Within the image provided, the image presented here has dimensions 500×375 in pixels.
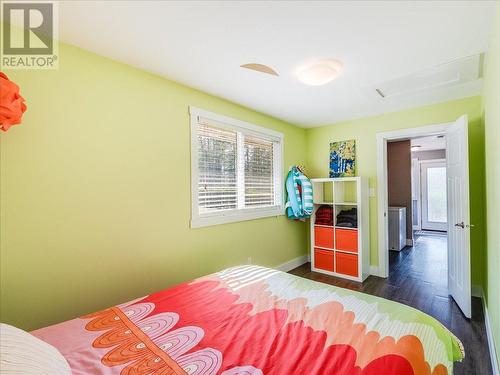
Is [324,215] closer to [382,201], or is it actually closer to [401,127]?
[382,201]

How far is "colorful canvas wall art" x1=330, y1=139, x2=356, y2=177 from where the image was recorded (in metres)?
3.71

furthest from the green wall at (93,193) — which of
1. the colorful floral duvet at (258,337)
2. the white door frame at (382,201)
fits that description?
the white door frame at (382,201)

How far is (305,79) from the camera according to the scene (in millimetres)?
2186

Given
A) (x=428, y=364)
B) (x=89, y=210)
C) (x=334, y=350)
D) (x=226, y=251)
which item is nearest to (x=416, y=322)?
(x=428, y=364)

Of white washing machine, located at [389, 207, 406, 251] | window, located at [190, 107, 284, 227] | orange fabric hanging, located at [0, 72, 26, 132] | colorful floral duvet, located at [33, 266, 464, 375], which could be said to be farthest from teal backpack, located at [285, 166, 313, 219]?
orange fabric hanging, located at [0, 72, 26, 132]

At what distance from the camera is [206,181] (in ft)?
8.79

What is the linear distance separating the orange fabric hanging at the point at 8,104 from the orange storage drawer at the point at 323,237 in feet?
11.5

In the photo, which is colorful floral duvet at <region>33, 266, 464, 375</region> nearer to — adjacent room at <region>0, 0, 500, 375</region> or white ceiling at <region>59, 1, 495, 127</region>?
adjacent room at <region>0, 0, 500, 375</region>

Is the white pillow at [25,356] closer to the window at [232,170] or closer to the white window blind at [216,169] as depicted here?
the window at [232,170]

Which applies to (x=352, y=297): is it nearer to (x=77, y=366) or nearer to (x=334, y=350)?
(x=334, y=350)

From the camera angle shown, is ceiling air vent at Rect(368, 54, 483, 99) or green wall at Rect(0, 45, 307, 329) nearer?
green wall at Rect(0, 45, 307, 329)

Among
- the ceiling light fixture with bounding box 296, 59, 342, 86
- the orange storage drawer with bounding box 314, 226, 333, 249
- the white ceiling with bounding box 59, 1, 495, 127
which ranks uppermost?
the white ceiling with bounding box 59, 1, 495, 127

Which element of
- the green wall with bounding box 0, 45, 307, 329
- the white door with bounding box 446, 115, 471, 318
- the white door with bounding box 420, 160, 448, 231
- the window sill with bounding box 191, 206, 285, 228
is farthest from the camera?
the white door with bounding box 420, 160, 448, 231

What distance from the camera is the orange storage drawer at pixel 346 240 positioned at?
3320 millimetres
